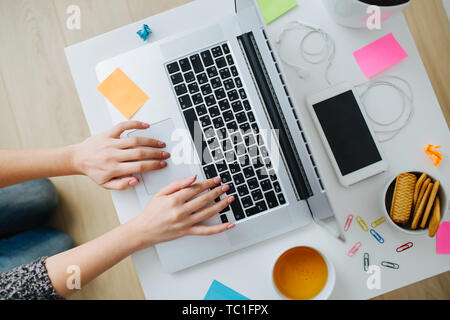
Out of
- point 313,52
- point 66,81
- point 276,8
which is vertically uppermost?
point 66,81

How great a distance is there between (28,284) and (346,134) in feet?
2.59

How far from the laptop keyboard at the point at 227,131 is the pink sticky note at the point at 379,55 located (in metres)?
0.30

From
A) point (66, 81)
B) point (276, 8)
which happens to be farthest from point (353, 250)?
point (66, 81)

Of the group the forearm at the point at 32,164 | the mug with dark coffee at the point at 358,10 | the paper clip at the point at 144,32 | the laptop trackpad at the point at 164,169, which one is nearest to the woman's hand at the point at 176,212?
the laptop trackpad at the point at 164,169

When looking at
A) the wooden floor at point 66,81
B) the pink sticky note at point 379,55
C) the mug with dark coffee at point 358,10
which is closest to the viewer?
the mug with dark coffee at point 358,10

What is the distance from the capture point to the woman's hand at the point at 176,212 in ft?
2.52

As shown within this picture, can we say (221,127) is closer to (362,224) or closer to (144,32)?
(144,32)

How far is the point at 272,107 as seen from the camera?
0.75m

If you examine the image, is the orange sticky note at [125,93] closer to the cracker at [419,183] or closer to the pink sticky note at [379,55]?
the pink sticky note at [379,55]

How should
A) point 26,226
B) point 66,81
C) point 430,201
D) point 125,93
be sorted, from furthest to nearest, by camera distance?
point 66,81 → point 26,226 → point 125,93 → point 430,201

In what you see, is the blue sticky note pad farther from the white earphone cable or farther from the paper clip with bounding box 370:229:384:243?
the white earphone cable

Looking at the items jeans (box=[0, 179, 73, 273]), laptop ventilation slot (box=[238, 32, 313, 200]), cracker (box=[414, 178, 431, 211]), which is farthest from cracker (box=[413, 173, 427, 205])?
jeans (box=[0, 179, 73, 273])

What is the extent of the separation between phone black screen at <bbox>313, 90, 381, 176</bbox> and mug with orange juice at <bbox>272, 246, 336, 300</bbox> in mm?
203

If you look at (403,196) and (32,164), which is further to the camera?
(32,164)
